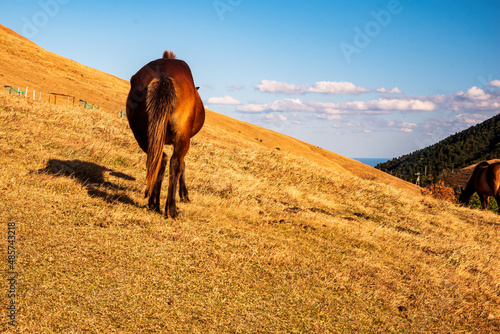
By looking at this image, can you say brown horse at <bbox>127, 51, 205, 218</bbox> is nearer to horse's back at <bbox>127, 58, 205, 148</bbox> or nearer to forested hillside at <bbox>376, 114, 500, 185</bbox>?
horse's back at <bbox>127, 58, 205, 148</bbox>

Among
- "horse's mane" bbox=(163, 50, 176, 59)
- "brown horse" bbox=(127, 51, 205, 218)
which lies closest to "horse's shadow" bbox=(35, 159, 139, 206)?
"brown horse" bbox=(127, 51, 205, 218)

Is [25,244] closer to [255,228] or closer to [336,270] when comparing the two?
[255,228]

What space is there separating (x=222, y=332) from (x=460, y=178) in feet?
371

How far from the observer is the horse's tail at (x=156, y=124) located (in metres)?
6.54

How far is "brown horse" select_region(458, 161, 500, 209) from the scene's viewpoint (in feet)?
66.8

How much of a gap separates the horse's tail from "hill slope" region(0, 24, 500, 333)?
98 cm

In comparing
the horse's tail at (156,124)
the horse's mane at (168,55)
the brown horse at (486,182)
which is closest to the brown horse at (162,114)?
the horse's tail at (156,124)

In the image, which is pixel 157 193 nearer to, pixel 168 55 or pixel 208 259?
pixel 208 259

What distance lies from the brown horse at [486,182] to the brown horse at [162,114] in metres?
19.7

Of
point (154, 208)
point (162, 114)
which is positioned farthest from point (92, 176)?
point (162, 114)

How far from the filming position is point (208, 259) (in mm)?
5703

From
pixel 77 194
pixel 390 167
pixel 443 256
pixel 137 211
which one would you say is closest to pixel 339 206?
pixel 443 256

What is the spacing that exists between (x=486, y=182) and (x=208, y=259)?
821 inches

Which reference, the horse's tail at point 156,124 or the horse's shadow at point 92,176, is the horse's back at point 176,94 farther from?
the horse's shadow at point 92,176
